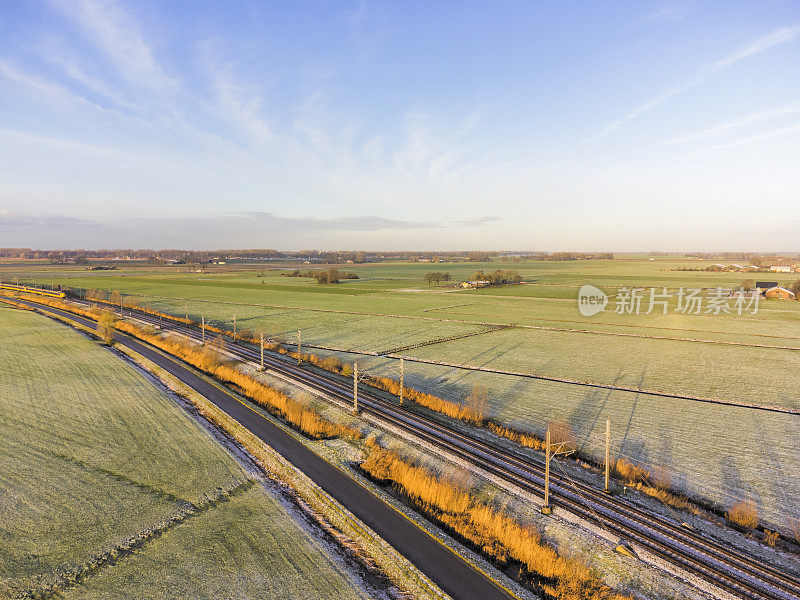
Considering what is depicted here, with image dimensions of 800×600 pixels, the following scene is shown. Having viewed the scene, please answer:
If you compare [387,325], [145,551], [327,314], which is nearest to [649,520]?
[145,551]

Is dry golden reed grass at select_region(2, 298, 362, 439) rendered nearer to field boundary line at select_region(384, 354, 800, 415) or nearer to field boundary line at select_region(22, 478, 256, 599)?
field boundary line at select_region(22, 478, 256, 599)

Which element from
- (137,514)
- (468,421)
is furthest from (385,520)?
(468,421)

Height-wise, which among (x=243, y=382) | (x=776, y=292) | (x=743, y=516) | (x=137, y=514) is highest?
(x=776, y=292)

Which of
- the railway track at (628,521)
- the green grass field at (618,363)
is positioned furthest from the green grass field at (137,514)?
the green grass field at (618,363)

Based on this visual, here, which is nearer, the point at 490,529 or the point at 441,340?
the point at 490,529

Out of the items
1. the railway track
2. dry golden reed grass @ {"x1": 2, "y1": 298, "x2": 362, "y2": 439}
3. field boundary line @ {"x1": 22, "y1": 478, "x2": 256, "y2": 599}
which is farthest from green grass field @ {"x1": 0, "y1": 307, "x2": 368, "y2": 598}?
the railway track

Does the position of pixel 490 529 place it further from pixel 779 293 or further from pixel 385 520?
pixel 779 293

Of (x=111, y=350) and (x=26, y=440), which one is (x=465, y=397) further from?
(x=111, y=350)
